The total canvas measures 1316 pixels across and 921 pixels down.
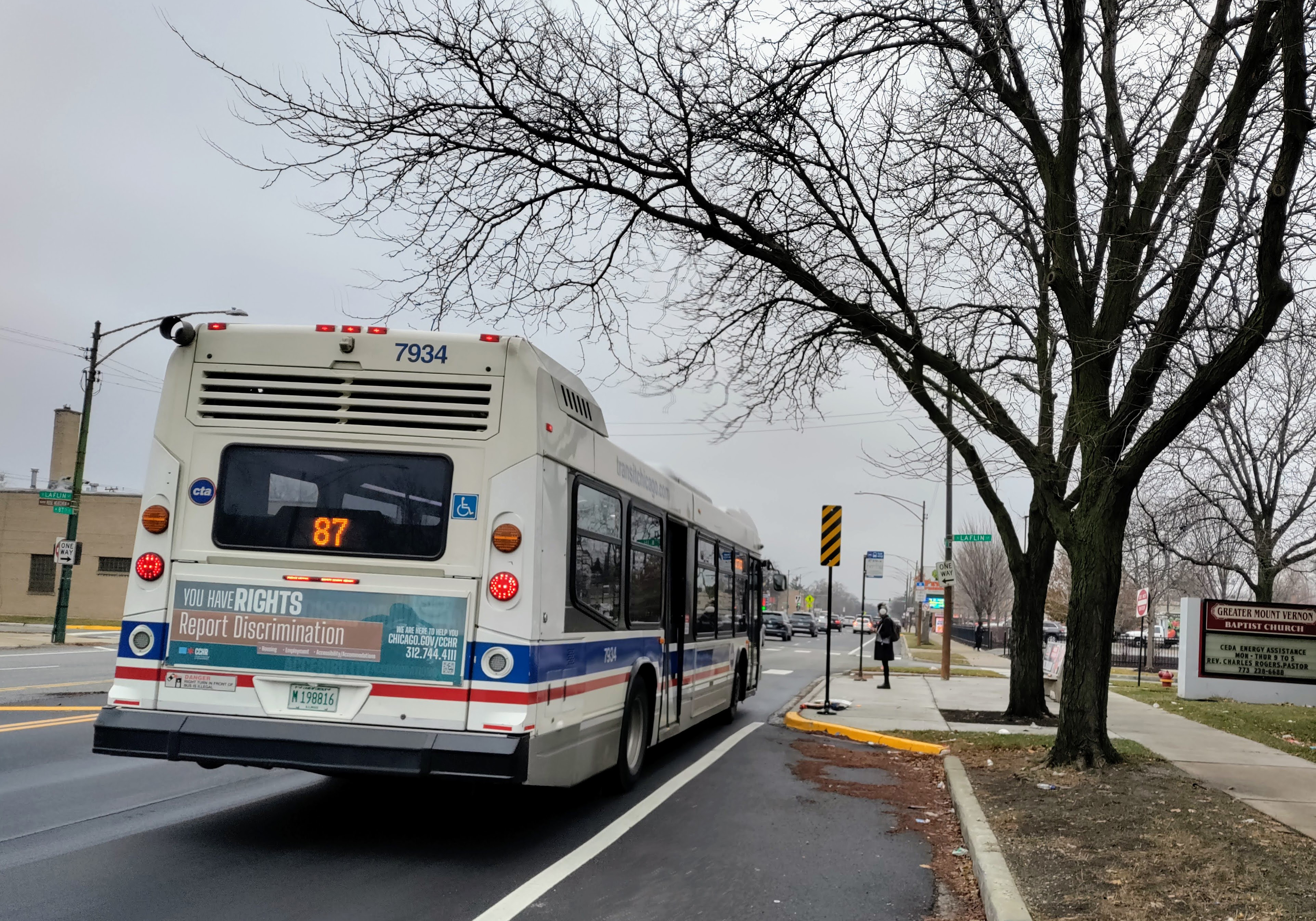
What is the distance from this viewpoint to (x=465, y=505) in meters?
6.68

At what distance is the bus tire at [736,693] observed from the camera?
586 inches

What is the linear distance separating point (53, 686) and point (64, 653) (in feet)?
30.2

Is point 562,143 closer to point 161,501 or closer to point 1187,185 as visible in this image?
point 161,501

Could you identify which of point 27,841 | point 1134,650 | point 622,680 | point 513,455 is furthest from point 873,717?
point 1134,650

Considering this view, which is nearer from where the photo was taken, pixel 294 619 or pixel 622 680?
pixel 294 619

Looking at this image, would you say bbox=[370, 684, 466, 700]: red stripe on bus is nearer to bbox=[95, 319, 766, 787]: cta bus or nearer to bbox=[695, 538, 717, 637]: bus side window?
bbox=[95, 319, 766, 787]: cta bus

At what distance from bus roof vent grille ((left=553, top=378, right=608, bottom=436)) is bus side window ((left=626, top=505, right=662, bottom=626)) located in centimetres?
114

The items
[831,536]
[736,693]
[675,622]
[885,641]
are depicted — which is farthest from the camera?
[885,641]

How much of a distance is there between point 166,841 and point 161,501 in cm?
217

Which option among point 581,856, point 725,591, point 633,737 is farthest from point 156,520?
point 725,591

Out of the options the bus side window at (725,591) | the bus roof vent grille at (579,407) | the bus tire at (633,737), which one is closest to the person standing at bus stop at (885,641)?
the bus side window at (725,591)

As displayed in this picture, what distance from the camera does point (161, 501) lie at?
6.86 meters

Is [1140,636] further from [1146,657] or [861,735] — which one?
[861,735]

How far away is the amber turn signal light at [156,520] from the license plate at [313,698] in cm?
139
